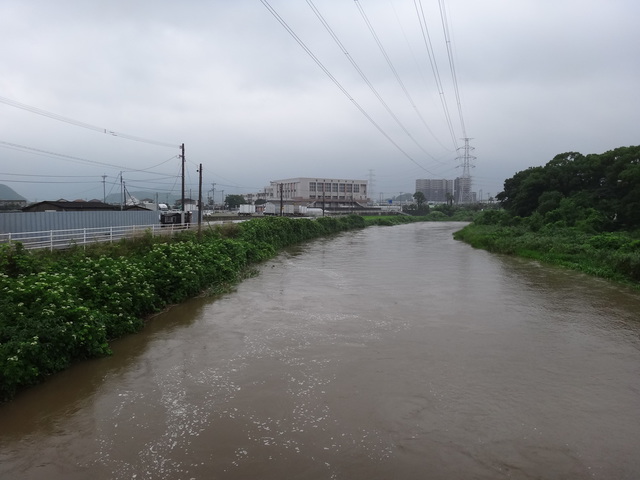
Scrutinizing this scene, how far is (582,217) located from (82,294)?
3481cm

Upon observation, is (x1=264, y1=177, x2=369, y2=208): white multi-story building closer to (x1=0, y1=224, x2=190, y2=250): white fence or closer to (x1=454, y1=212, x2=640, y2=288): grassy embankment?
(x1=454, y1=212, x2=640, y2=288): grassy embankment

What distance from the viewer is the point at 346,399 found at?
25.2 feet

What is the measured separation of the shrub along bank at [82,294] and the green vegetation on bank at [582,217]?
17799mm

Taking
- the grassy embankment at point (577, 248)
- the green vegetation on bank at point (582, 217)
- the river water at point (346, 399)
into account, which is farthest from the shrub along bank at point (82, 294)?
the green vegetation on bank at point (582, 217)

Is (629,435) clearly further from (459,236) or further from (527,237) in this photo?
(459,236)

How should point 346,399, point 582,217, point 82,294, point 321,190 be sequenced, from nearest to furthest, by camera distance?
point 346,399
point 82,294
point 582,217
point 321,190

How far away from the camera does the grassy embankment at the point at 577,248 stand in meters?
19.3

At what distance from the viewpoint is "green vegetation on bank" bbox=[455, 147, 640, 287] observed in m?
21.9

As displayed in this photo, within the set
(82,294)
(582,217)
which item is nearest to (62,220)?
(82,294)

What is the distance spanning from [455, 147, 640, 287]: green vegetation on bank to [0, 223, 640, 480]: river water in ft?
29.7

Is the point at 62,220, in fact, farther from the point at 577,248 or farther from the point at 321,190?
the point at 321,190

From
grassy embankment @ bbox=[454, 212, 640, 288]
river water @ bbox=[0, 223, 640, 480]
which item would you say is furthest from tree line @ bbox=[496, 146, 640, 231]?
river water @ bbox=[0, 223, 640, 480]

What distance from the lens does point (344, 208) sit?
111 m

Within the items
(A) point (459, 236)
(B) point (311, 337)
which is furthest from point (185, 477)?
(A) point (459, 236)
